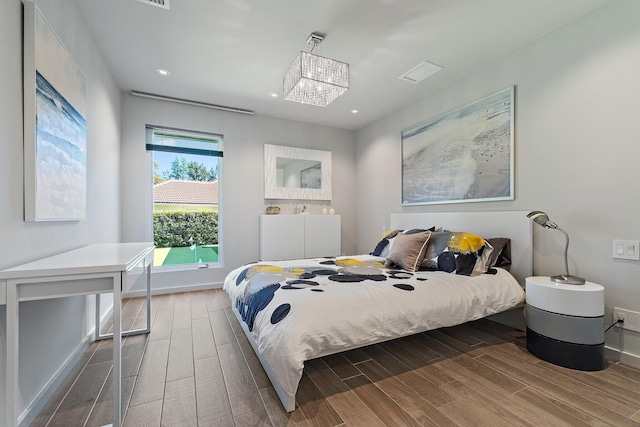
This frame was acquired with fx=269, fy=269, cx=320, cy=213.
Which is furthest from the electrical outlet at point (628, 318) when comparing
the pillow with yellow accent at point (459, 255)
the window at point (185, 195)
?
the window at point (185, 195)

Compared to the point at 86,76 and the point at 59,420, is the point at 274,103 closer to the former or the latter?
the point at 86,76

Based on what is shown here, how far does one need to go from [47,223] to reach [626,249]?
3.85 meters

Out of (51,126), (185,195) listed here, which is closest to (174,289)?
(185,195)

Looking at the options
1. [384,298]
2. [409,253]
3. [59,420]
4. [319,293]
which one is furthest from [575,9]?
[59,420]

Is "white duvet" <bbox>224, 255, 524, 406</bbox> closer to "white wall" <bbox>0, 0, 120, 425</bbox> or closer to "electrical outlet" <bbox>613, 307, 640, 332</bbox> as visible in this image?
"electrical outlet" <bbox>613, 307, 640, 332</bbox>

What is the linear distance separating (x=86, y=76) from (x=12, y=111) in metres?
1.22

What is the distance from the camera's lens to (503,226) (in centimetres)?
263

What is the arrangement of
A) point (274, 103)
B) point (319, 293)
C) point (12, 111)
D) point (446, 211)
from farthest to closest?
point (274, 103) < point (446, 211) < point (319, 293) < point (12, 111)

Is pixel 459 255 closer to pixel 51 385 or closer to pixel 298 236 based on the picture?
pixel 298 236

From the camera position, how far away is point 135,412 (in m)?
1.44

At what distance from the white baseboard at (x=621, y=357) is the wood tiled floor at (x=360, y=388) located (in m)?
0.11

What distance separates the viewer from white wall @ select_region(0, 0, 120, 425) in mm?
1277

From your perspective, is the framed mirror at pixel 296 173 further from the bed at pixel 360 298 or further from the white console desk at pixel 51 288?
the white console desk at pixel 51 288

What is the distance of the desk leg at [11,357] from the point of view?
3.63 ft
